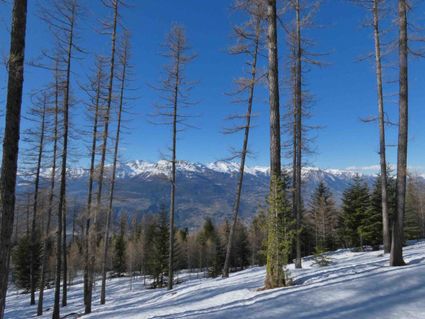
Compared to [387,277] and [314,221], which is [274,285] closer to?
[387,277]

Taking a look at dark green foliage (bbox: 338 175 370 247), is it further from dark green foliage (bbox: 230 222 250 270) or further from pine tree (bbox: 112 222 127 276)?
pine tree (bbox: 112 222 127 276)

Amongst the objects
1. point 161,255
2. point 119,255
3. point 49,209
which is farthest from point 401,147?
point 119,255

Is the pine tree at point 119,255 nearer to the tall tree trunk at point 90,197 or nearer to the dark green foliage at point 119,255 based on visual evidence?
the dark green foliage at point 119,255

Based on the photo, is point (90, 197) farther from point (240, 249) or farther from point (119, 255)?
point (119, 255)

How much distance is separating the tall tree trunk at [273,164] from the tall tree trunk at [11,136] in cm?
503

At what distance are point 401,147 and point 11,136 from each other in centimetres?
936

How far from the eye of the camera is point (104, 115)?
1391 centimetres

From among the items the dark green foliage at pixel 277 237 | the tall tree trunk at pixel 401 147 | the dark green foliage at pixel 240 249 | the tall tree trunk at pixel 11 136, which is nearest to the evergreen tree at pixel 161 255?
the dark green foliage at pixel 240 249

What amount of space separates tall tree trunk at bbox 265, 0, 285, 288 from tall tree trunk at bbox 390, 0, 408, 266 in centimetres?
375

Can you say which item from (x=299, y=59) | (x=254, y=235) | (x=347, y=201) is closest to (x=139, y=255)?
(x=254, y=235)

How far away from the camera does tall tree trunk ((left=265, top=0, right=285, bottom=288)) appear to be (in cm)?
673

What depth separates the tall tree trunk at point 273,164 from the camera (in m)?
6.73

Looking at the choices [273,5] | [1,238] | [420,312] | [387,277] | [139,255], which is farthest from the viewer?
[139,255]

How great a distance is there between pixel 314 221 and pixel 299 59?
26910 mm
